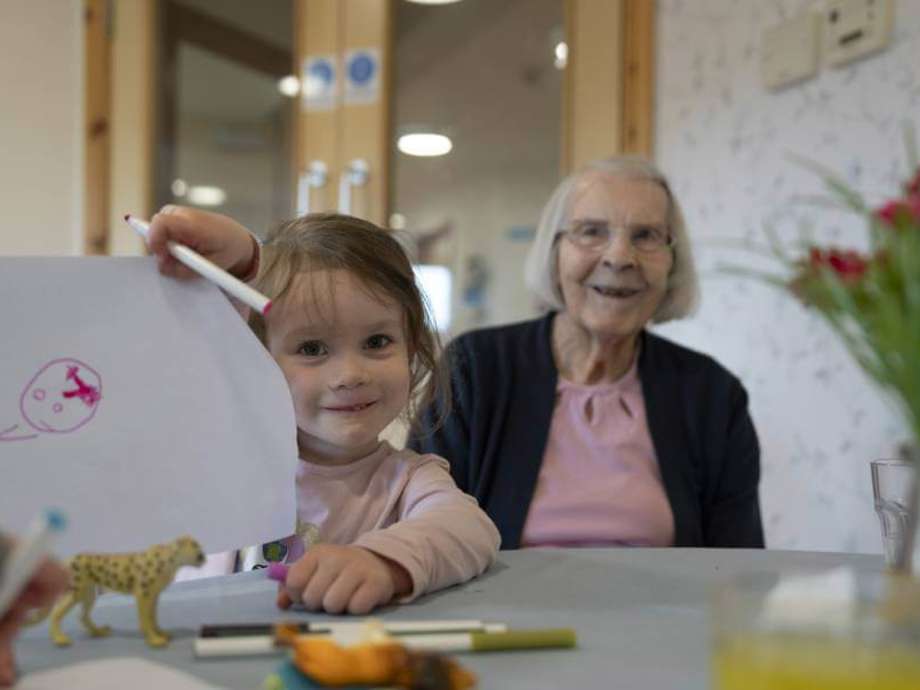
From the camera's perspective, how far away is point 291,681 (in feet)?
1.57

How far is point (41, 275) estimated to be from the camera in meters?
0.71

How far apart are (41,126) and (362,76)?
97 cm

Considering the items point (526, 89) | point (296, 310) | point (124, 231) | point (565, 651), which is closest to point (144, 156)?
point (124, 231)

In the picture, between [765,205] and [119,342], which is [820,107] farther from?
[119,342]

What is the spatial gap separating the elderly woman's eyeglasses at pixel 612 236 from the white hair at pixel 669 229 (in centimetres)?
4

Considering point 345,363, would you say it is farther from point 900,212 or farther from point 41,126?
point 41,126

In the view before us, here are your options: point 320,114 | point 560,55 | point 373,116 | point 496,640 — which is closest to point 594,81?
point 560,55

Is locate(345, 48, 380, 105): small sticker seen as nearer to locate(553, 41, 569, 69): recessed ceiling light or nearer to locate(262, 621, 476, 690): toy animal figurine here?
locate(553, 41, 569, 69): recessed ceiling light

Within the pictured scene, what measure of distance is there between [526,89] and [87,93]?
4.18 feet

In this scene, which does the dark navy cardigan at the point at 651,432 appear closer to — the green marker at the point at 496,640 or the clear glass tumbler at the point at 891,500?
the clear glass tumbler at the point at 891,500

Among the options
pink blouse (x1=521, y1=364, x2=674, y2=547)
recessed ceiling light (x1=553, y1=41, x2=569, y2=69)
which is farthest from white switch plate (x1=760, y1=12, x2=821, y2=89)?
pink blouse (x1=521, y1=364, x2=674, y2=547)

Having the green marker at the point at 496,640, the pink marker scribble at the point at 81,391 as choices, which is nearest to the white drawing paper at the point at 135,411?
the pink marker scribble at the point at 81,391

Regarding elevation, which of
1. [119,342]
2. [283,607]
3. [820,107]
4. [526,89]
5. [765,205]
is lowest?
[283,607]

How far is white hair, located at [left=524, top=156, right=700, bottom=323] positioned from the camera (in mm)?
1550
